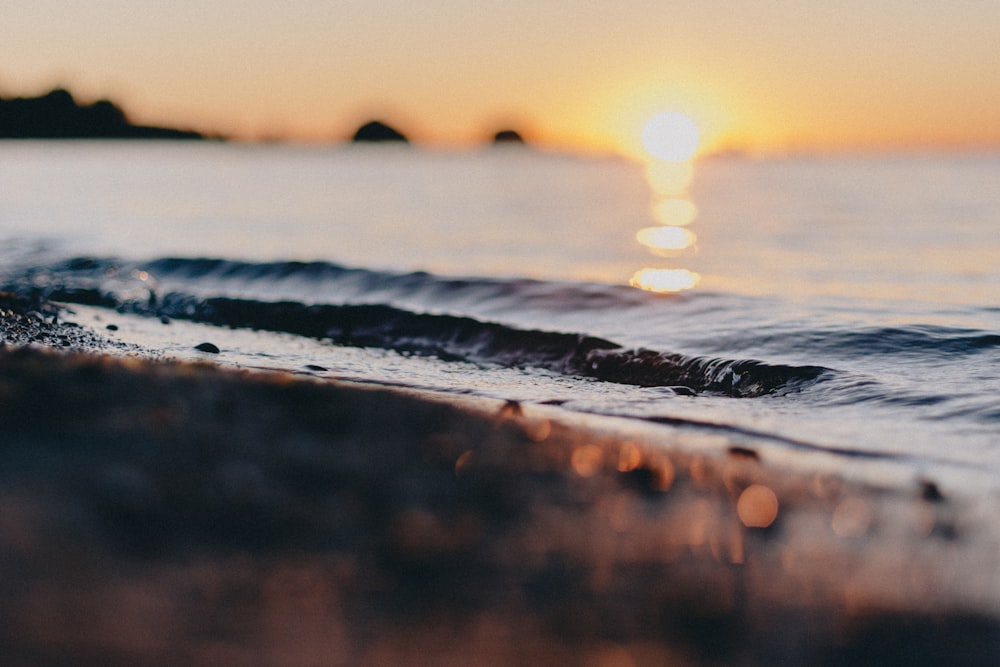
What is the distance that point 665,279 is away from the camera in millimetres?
18484

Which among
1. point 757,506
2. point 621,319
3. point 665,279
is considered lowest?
point 757,506

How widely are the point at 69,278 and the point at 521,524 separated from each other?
50.4 ft

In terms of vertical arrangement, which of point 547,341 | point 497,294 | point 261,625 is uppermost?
point 497,294

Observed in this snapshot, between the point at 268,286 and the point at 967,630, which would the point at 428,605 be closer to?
the point at 967,630

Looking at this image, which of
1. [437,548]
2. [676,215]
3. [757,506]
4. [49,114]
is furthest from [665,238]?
[49,114]

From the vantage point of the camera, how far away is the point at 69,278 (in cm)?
1680

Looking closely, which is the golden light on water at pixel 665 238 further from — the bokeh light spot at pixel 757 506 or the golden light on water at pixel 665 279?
the bokeh light spot at pixel 757 506

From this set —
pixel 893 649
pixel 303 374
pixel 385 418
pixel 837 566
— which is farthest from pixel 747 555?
pixel 303 374

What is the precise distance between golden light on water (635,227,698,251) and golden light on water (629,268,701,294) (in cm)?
721

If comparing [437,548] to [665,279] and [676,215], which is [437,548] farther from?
[676,215]

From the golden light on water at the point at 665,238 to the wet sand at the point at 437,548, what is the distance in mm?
22937

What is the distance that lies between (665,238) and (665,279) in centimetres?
1412

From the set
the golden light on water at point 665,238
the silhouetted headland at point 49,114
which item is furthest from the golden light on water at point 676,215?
the silhouetted headland at point 49,114

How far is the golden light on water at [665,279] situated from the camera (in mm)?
16802
